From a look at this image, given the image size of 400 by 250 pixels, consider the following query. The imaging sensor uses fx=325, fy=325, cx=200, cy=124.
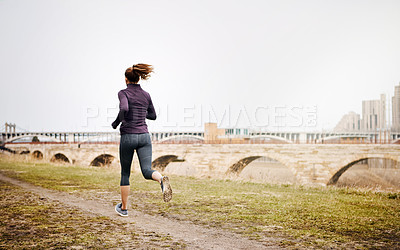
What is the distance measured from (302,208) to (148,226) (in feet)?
9.39

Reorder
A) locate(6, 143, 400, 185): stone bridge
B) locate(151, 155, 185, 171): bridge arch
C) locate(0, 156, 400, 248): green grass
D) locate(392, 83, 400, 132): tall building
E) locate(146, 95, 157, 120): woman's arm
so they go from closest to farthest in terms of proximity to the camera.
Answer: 1. locate(0, 156, 400, 248): green grass
2. locate(146, 95, 157, 120): woman's arm
3. locate(6, 143, 400, 185): stone bridge
4. locate(151, 155, 185, 171): bridge arch
5. locate(392, 83, 400, 132): tall building

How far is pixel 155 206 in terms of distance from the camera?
5.51 meters

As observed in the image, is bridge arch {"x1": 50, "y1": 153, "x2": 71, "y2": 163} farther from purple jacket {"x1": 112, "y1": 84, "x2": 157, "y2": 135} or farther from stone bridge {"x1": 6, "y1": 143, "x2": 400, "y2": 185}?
purple jacket {"x1": 112, "y1": 84, "x2": 157, "y2": 135}

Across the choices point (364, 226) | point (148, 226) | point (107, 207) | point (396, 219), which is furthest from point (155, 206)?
point (396, 219)

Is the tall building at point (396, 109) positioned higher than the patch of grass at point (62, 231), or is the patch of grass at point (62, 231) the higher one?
the tall building at point (396, 109)

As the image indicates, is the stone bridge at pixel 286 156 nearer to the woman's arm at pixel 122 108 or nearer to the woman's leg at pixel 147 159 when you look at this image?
the woman's leg at pixel 147 159

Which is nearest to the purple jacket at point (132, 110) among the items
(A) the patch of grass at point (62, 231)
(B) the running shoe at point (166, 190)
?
(B) the running shoe at point (166, 190)

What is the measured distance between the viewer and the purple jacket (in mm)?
3822

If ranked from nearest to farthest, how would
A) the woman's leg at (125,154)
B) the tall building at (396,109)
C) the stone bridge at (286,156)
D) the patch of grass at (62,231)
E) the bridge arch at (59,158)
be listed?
the patch of grass at (62,231) < the woman's leg at (125,154) < the stone bridge at (286,156) < the bridge arch at (59,158) < the tall building at (396,109)

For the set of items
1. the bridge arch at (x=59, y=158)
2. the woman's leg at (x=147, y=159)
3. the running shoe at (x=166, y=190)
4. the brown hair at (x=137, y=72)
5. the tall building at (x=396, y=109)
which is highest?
the tall building at (x=396, y=109)

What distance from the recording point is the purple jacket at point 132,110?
3.82 metres

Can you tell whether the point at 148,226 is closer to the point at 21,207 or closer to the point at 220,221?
the point at 220,221

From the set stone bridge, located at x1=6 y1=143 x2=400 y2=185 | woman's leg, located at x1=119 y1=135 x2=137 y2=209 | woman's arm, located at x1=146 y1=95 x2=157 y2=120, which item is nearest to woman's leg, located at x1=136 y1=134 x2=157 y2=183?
woman's leg, located at x1=119 y1=135 x2=137 y2=209

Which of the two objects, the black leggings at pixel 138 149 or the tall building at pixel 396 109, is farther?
the tall building at pixel 396 109
